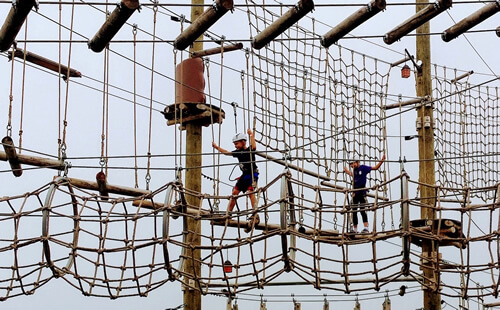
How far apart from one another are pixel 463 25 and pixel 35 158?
393cm

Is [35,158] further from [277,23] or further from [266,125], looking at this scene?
[266,125]

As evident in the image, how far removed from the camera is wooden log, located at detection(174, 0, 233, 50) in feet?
20.1

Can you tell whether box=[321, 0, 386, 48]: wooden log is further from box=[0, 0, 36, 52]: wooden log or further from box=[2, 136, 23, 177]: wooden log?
box=[2, 136, 23, 177]: wooden log

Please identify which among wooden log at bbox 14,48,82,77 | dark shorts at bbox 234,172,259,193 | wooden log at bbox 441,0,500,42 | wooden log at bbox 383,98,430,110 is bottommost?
dark shorts at bbox 234,172,259,193

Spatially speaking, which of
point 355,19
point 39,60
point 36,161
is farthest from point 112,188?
point 355,19

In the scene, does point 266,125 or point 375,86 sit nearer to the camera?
point 266,125

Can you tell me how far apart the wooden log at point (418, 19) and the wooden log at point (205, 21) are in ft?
5.26

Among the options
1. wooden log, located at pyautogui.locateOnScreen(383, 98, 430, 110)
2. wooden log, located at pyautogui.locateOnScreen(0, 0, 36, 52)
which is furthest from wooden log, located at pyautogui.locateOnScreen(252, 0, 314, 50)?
wooden log, located at pyautogui.locateOnScreen(383, 98, 430, 110)

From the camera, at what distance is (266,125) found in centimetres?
1057

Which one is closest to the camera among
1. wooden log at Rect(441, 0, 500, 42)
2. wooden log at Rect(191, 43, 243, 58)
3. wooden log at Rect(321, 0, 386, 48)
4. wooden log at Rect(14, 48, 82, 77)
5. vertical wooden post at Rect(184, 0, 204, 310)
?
wooden log at Rect(321, 0, 386, 48)

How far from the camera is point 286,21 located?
6.39 metres

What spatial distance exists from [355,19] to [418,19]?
0.63m

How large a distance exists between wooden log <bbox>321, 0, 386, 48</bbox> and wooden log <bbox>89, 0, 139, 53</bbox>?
1673 mm

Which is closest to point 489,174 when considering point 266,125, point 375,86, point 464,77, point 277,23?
point 464,77
